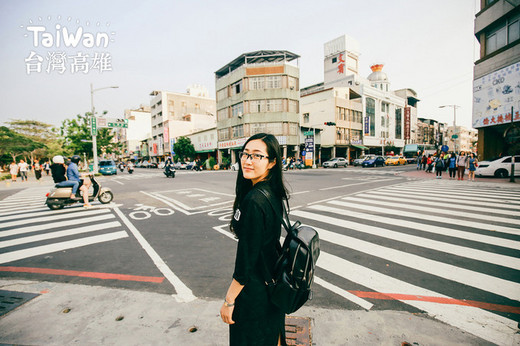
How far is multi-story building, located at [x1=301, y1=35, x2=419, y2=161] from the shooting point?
45250mm

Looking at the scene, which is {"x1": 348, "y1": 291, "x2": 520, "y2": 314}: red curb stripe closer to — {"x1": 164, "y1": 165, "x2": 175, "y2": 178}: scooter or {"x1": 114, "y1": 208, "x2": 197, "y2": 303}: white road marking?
{"x1": 114, "y1": 208, "x2": 197, "y2": 303}: white road marking

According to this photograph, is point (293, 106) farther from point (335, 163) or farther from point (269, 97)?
point (335, 163)

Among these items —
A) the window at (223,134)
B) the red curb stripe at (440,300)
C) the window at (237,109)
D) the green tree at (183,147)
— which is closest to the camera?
the red curb stripe at (440,300)

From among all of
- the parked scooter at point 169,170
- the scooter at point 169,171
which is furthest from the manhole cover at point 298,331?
the scooter at point 169,171

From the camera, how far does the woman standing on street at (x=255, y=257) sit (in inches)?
51.9

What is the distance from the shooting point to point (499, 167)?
50.8ft

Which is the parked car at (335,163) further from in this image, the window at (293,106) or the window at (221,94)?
the window at (221,94)

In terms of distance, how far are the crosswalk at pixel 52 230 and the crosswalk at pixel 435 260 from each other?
4.76 meters

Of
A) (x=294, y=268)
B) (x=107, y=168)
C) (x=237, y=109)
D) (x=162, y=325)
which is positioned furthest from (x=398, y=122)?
(x=294, y=268)

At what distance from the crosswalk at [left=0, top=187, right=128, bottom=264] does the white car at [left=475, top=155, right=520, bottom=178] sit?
20.7 m

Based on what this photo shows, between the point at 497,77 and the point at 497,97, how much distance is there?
1430 mm

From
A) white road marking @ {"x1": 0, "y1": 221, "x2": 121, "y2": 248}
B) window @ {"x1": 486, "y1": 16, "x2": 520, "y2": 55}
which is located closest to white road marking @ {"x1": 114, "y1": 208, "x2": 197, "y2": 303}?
white road marking @ {"x1": 0, "y1": 221, "x2": 121, "y2": 248}

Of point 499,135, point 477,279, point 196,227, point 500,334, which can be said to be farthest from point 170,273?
point 499,135

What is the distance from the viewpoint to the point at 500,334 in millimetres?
2254
